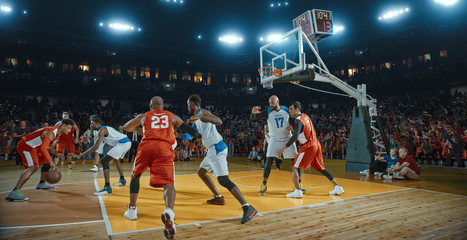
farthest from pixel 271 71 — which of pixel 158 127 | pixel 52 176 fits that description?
pixel 52 176

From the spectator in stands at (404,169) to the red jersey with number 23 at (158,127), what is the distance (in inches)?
287

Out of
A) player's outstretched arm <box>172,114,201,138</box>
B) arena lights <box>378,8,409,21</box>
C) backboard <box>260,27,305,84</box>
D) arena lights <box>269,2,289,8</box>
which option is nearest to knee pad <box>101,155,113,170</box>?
player's outstretched arm <box>172,114,201,138</box>

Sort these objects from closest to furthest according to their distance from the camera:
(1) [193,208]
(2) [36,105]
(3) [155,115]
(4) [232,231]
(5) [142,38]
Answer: (4) [232,231], (3) [155,115], (1) [193,208], (2) [36,105], (5) [142,38]

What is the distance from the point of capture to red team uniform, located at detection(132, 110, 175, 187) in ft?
11.5

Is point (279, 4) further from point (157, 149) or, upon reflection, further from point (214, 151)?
point (157, 149)

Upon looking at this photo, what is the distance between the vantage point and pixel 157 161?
3543 mm

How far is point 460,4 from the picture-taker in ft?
81.1

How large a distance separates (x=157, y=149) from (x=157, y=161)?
0.16 metres

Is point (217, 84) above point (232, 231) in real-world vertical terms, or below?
above

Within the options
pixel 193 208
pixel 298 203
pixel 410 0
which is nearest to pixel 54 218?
pixel 193 208

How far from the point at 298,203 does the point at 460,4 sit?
1209 inches

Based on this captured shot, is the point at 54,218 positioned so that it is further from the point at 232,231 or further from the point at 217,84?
the point at 217,84

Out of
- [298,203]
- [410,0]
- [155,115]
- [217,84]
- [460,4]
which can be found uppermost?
[410,0]

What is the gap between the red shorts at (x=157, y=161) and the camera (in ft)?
11.4
